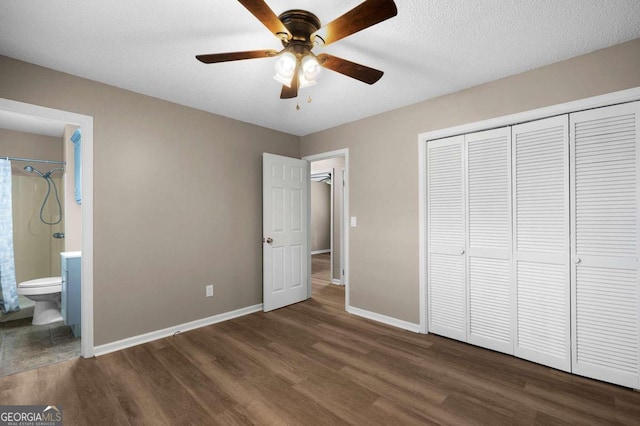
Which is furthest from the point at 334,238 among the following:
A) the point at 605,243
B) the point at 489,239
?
the point at 605,243

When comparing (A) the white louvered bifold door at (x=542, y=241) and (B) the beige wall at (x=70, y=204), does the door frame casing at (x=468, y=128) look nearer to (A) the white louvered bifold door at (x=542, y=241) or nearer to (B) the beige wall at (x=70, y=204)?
(A) the white louvered bifold door at (x=542, y=241)

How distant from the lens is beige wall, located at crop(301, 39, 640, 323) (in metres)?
2.21

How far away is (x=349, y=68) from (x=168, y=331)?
3.01 m

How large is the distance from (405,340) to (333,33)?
8.91 ft

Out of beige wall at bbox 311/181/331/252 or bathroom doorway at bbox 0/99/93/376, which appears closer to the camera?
bathroom doorway at bbox 0/99/93/376

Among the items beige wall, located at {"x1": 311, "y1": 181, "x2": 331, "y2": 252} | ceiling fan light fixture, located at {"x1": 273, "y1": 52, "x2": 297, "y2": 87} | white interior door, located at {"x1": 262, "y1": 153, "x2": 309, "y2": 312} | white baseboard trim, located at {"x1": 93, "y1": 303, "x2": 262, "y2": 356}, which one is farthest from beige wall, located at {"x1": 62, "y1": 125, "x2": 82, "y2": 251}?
beige wall, located at {"x1": 311, "y1": 181, "x2": 331, "y2": 252}

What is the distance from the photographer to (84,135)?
8.39 feet

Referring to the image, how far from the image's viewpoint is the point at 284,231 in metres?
4.00

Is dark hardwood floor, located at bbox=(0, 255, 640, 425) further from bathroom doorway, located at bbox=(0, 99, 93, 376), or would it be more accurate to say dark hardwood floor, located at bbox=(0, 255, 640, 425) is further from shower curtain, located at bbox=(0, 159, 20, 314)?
shower curtain, located at bbox=(0, 159, 20, 314)

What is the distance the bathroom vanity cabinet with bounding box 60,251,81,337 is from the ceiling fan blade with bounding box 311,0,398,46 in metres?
3.29

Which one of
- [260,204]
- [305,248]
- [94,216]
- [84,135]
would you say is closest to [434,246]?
[305,248]

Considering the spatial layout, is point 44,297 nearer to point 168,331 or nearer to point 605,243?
point 168,331

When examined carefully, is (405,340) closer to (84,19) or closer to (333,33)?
(333,33)

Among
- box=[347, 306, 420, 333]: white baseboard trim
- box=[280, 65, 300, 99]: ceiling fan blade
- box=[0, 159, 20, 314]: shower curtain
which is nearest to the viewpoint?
box=[280, 65, 300, 99]: ceiling fan blade
